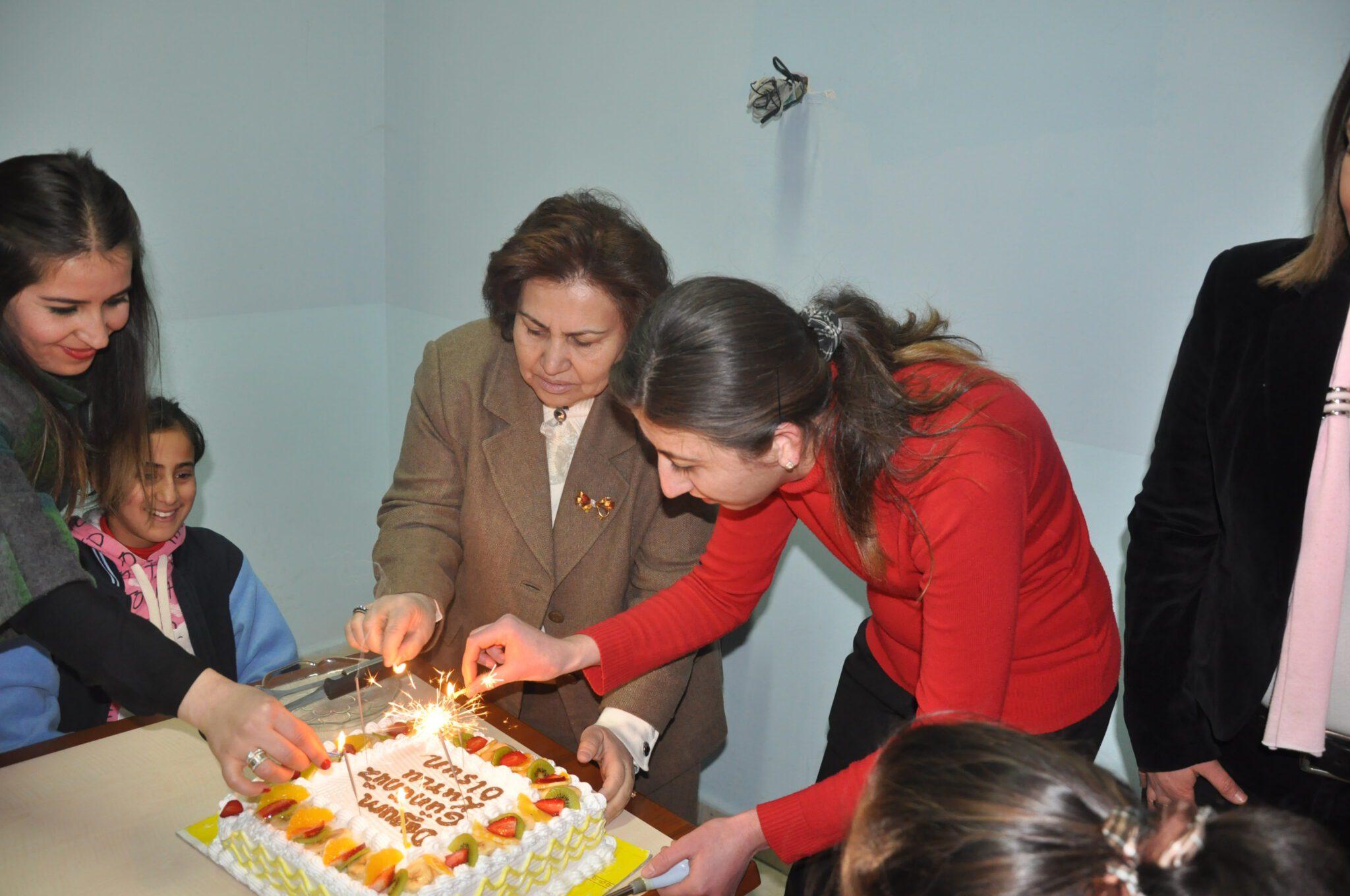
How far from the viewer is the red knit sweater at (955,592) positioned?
133 centimetres

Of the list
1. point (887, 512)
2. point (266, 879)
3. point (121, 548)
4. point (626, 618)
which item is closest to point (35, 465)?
point (121, 548)

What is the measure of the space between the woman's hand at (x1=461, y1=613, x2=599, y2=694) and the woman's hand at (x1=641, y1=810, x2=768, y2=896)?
0.42 m

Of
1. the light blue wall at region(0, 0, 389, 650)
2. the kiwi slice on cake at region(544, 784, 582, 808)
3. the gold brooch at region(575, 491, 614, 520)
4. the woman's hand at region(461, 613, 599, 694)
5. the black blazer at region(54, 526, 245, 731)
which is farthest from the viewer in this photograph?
the light blue wall at region(0, 0, 389, 650)

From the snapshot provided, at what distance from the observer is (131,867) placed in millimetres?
1492

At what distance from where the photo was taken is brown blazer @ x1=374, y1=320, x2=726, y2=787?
6.73 ft

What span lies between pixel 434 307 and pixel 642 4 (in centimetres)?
136

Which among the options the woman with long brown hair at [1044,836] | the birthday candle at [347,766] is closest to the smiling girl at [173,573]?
the birthday candle at [347,766]

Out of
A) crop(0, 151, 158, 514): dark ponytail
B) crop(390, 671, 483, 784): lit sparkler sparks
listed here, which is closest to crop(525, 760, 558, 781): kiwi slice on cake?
crop(390, 671, 483, 784): lit sparkler sparks

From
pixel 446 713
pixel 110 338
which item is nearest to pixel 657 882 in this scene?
pixel 446 713

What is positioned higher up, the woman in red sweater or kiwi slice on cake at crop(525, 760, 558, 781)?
the woman in red sweater

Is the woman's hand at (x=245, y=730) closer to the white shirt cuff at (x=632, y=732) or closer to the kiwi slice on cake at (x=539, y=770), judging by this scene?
the kiwi slice on cake at (x=539, y=770)

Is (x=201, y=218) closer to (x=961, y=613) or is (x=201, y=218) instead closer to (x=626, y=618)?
(x=626, y=618)

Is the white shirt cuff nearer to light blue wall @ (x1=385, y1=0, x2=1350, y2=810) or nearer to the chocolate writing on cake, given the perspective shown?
the chocolate writing on cake

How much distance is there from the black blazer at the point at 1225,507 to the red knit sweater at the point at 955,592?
0.30 feet
